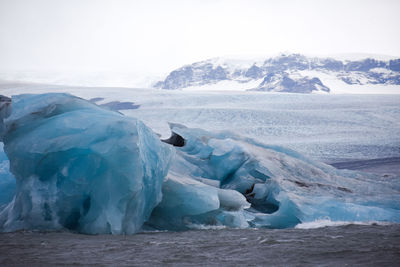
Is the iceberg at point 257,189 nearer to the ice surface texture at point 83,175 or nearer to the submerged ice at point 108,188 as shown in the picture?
the submerged ice at point 108,188

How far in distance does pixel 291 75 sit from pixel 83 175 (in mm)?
82620

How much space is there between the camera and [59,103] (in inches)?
147

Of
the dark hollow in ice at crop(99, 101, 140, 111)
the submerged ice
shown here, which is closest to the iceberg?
the submerged ice

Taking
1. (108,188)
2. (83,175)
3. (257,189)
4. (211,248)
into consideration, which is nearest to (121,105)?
(257,189)

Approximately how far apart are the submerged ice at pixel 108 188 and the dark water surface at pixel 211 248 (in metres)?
0.19

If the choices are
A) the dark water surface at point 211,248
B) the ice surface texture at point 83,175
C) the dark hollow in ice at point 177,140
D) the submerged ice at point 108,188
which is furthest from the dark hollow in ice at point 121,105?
the dark water surface at point 211,248

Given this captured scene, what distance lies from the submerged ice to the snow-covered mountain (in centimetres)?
7515

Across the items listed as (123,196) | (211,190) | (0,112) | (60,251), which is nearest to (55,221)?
(123,196)

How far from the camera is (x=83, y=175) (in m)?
3.17

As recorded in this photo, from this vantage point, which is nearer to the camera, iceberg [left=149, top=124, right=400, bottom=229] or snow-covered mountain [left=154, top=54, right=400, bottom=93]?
iceberg [left=149, top=124, right=400, bottom=229]

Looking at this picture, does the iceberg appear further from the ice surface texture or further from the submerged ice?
the ice surface texture

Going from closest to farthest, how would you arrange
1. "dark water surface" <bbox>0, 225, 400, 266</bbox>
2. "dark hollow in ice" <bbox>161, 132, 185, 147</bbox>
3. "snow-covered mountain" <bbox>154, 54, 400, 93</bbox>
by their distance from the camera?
1. "dark water surface" <bbox>0, 225, 400, 266</bbox>
2. "dark hollow in ice" <bbox>161, 132, 185, 147</bbox>
3. "snow-covered mountain" <bbox>154, 54, 400, 93</bbox>

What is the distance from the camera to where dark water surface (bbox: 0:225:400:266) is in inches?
88.9

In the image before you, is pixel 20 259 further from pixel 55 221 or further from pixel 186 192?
pixel 186 192
